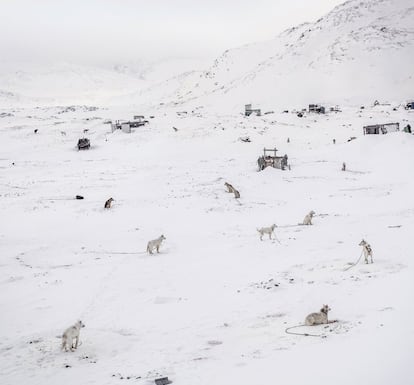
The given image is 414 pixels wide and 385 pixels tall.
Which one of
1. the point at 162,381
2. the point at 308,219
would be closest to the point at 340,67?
the point at 308,219

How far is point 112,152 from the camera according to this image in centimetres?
5347

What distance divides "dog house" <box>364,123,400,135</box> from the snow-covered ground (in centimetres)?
555

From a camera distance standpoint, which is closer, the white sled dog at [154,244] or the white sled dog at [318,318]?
the white sled dog at [318,318]

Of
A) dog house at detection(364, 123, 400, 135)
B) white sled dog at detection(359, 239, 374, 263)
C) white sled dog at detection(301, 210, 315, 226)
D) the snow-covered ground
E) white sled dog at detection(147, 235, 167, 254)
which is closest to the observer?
the snow-covered ground

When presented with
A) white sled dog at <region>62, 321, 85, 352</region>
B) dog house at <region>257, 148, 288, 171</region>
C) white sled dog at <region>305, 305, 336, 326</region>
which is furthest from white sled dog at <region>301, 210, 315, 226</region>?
dog house at <region>257, 148, 288, 171</region>

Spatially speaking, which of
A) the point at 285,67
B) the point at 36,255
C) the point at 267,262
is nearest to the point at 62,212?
the point at 36,255

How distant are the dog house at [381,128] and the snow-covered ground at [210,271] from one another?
5.55 meters

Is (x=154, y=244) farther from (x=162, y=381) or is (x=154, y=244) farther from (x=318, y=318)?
(x=162, y=381)

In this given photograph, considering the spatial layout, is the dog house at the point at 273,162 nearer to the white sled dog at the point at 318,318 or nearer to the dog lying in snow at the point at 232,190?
the dog lying in snow at the point at 232,190

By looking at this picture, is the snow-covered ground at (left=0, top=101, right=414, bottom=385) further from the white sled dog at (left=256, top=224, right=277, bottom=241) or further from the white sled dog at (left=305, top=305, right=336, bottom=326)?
the white sled dog at (left=256, top=224, right=277, bottom=241)

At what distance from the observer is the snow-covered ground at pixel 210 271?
11.2 meters

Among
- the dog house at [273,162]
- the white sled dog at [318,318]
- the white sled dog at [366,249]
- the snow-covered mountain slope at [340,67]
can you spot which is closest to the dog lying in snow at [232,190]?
the dog house at [273,162]

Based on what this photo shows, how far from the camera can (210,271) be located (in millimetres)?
18859

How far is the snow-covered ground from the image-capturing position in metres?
11.2
